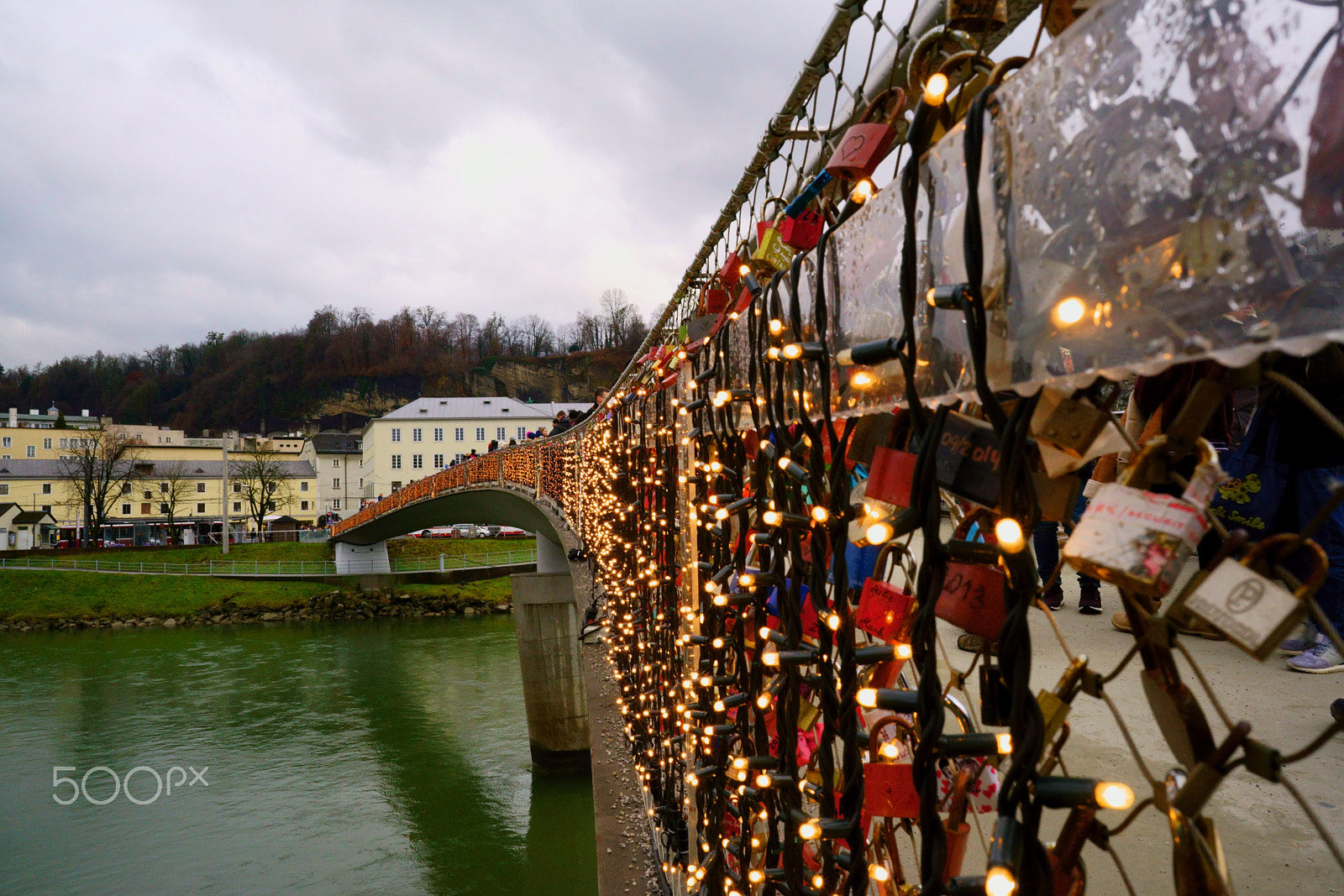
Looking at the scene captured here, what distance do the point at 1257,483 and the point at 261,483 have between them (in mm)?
55795

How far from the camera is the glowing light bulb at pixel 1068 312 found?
53 cm

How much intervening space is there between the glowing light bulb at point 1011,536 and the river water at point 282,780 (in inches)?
454

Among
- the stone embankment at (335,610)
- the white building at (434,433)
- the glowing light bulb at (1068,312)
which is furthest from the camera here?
the white building at (434,433)

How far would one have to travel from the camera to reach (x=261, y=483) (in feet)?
164

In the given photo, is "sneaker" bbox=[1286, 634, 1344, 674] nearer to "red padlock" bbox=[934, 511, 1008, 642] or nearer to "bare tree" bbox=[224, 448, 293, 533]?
"red padlock" bbox=[934, 511, 1008, 642]

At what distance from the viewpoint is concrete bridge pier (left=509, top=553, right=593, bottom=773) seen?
13.1 m

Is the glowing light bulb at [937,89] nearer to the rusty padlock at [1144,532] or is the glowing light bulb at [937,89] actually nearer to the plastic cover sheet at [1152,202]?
the plastic cover sheet at [1152,202]

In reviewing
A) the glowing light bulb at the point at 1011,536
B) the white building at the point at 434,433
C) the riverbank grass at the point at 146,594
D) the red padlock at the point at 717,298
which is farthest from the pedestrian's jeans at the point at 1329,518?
the white building at the point at 434,433

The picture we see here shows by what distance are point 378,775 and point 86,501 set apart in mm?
38549

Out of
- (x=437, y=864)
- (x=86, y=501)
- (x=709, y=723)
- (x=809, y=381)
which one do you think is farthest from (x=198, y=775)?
(x=86, y=501)

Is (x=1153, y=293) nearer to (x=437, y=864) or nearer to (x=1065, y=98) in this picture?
(x=1065, y=98)

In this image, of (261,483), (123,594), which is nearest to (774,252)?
(123,594)

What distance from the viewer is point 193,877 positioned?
35.0ft

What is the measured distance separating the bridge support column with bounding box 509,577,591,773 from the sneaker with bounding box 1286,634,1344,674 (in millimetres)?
11345
